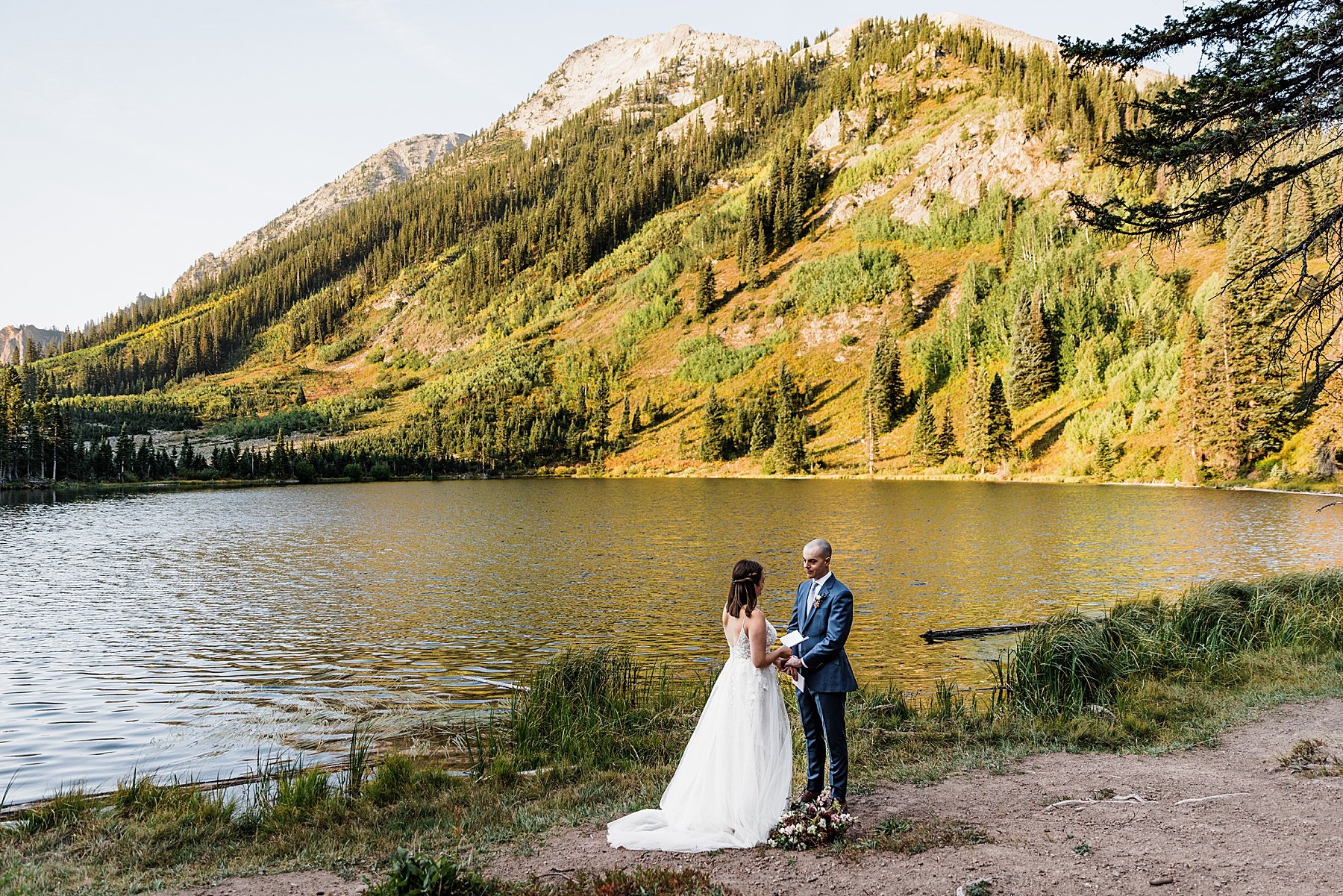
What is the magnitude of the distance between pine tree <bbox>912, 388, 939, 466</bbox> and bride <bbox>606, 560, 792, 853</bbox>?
3483 inches

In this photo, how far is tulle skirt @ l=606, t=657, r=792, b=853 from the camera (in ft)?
26.1

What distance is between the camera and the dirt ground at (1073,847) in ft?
22.0

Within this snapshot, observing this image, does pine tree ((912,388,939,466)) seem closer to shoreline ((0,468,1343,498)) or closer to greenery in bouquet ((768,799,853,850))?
shoreline ((0,468,1343,498))

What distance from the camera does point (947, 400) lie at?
99438 mm

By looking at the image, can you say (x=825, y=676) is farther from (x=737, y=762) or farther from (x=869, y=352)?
(x=869, y=352)

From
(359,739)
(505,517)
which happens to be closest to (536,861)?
(359,739)

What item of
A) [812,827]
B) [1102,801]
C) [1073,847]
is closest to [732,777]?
[812,827]

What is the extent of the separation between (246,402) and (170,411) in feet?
48.8

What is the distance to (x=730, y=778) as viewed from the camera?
8117mm

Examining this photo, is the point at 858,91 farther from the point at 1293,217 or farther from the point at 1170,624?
the point at 1170,624

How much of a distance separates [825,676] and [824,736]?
979mm

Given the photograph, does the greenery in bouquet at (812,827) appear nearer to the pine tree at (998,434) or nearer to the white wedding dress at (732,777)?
the white wedding dress at (732,777)

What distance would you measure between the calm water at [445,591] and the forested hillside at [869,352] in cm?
1693

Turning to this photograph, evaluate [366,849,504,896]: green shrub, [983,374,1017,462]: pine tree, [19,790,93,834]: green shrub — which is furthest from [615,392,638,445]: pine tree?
[366,849,504,896]: green shrub
